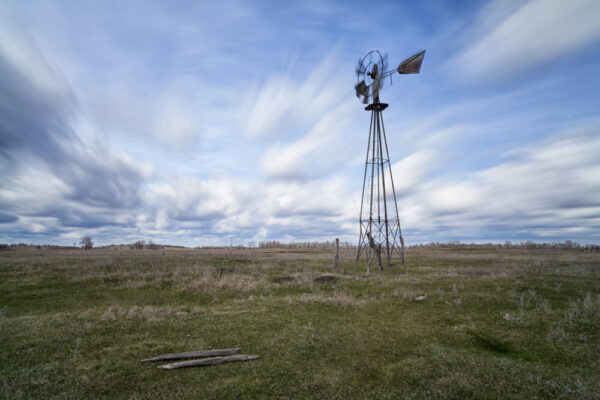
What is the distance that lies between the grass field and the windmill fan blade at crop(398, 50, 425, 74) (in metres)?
18.5

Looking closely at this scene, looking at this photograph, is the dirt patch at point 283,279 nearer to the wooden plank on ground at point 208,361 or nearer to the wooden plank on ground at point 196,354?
the wooden plank on ground at point 196,354

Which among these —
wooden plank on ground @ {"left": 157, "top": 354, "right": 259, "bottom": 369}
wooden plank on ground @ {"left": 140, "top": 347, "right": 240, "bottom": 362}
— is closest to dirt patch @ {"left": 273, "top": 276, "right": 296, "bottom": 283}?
wooden plank on ground @ {"left": 140, "top": 347, "right": 240, "bottom": 362}

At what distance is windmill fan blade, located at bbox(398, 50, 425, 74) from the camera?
2437 centimetres

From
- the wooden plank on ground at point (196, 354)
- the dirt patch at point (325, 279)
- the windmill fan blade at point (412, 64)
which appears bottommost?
the wooden plank on ground at point (196, 354)

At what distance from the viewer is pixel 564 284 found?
17.8 metres

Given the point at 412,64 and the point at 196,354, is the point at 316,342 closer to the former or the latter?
the point at 196,354

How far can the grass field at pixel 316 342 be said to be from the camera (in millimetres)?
7000

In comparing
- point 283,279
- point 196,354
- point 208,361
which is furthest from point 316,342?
point 283,279

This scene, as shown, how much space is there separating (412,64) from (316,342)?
24.5m

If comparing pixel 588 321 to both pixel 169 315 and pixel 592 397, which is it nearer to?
pixel 592 397

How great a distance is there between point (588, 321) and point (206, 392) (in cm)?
1353

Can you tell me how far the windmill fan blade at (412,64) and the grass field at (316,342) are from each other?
728 inches

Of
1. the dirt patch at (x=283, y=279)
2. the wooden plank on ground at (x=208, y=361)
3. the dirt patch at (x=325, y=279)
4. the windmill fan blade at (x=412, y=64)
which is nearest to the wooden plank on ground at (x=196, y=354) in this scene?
the wooden plank on ground at (x=208, y=361)

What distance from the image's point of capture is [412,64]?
80.9 feet
